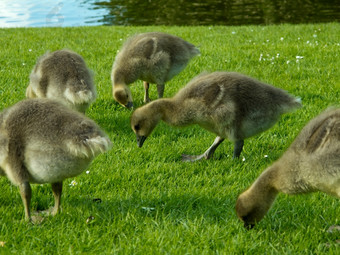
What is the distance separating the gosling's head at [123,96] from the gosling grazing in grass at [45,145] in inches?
135

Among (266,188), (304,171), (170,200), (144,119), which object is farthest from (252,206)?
(144,119)

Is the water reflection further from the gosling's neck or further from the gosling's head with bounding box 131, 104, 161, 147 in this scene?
the gosling's neck

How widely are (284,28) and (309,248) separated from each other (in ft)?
41.0

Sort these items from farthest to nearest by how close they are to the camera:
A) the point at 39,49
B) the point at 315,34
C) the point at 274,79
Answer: the point at 315,34 < the point at 39,49 < the point at 274,79

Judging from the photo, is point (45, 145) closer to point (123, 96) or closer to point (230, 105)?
point (230, 105)

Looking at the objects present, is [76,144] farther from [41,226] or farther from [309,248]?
[309,248]

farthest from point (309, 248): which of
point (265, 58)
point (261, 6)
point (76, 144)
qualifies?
point (261, 6)

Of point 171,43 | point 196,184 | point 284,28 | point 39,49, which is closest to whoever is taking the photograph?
point 196,184

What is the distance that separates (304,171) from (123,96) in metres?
4.33

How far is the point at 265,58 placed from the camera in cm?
1079

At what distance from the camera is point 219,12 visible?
25.5m

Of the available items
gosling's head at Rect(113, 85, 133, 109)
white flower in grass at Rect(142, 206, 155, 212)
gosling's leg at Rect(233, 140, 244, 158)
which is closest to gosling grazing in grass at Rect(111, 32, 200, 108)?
gosling's head at Rect(113, 85, 133, 109)

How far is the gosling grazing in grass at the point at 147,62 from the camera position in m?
8.12

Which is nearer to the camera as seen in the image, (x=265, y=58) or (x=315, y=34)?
(x=265, y=58)
